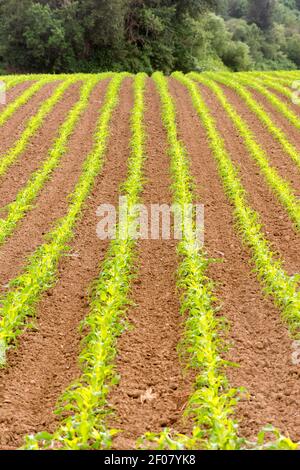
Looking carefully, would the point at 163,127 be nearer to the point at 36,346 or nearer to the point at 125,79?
the point at 125,79

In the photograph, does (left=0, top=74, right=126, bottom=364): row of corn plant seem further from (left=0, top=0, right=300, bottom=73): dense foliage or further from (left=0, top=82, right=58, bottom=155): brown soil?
(left=0, top=0, right=300, bottom=73): dense foliage

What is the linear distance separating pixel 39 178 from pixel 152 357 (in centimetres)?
700

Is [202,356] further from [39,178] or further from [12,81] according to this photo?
[12,81]

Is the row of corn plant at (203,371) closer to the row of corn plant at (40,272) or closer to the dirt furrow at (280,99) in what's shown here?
the row of corn plant at (40,272)

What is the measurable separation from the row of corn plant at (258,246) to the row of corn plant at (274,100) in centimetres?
321

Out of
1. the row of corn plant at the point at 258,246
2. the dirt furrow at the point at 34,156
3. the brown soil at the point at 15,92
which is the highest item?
the row of corn plant at the point at 258,246

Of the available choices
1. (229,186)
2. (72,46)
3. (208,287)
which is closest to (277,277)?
(208,287)

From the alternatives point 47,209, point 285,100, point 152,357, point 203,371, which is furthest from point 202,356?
point 285,100

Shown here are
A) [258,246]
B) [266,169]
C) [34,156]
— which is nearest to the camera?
[258,246]

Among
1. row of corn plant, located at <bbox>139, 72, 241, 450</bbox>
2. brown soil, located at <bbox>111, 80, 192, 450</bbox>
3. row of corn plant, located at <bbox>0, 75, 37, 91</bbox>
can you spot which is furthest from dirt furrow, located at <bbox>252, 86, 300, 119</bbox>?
brown soil, located at <bbox>111, 80, 192, 450</bbox>

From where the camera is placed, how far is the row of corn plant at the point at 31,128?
44.8 ft

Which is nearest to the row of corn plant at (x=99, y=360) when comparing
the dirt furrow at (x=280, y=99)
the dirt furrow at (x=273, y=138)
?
the dirt furrow at (x=273, y=138)

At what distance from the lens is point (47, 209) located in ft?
35.9

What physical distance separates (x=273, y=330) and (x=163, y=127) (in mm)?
10397
